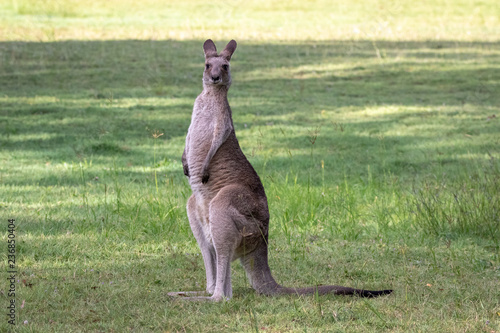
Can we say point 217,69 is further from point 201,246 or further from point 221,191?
point 201,246

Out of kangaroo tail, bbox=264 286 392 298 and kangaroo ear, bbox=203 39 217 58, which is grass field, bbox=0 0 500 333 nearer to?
kangaroo tail, bbox=264 286 392 298

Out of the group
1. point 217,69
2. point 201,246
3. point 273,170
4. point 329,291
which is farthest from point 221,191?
point 273,170

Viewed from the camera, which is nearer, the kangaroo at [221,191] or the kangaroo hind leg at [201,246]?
the kangaroo at [221,191]

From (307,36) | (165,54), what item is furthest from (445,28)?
(165,54)

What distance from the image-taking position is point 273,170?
28.5 ft

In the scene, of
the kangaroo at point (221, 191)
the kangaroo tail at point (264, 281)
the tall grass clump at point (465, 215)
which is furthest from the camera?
the tall grass clump at point (465, 215)

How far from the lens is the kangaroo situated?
177 inches

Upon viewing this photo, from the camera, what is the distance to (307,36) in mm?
19047

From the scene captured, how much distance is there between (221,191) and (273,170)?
13.8 feet

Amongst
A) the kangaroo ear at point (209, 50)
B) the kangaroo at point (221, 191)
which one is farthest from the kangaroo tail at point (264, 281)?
the kangaroo ear at point (209, 50)

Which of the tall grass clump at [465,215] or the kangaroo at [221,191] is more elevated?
the kangaroo at [221,191]

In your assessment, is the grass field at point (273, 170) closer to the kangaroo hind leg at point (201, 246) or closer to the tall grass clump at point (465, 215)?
the tall grass clump at point (465, 215)

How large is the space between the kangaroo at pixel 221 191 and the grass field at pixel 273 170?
14 cm

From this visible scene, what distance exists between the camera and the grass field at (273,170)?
15.1ft
